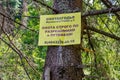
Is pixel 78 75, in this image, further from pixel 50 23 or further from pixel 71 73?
pixel 50 23

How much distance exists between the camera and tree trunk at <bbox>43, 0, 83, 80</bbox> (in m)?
1.45

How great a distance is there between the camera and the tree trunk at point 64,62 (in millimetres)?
1451

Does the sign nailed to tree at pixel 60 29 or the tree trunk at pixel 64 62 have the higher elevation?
the sign nailed to tree at pixel 60 29

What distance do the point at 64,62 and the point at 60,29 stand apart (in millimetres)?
181

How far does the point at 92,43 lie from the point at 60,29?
0.39m

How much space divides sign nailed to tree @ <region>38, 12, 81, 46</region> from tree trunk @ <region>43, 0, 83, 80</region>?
0.05 meters

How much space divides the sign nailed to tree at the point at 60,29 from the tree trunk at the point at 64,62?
0.05 metres

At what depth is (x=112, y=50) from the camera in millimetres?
2057

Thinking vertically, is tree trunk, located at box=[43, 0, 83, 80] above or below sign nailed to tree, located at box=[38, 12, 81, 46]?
below

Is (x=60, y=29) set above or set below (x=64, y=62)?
above

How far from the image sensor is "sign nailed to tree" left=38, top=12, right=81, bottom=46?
145cm

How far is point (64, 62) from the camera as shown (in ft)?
4.83

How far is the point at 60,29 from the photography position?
4.85ft

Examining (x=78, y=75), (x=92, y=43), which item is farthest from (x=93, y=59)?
(x=78, y=75)
